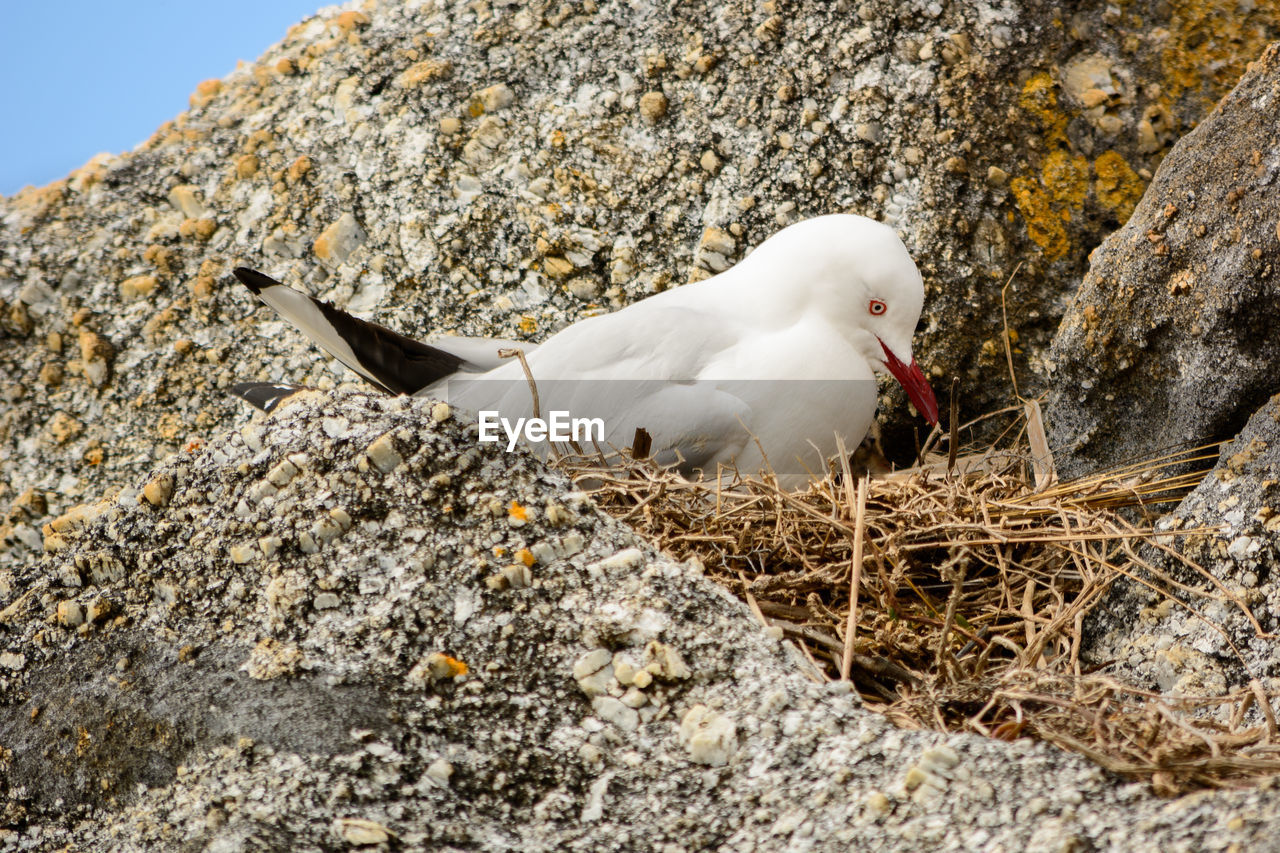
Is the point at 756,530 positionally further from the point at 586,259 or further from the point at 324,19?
the point at 324,19

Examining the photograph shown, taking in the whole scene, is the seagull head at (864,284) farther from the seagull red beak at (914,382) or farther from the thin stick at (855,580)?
the thin stick at (855,580)

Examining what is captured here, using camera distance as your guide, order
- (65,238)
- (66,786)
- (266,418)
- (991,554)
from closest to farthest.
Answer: (66,786), (266,418), (991,554), (65,238)

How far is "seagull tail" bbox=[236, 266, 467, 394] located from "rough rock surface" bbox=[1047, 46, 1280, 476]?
59.4 inches

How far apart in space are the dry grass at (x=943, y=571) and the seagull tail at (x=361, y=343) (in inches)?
21.2

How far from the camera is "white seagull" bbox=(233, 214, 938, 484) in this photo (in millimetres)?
2836

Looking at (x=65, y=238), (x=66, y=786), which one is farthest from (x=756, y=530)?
(x=65, y=238)

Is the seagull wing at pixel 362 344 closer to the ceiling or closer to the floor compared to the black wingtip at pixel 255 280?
closer to the floor

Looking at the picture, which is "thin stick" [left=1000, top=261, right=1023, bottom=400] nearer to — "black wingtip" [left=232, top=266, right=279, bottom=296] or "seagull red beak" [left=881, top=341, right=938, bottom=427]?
"seagull red beak" [left=881, top=341, right=938, bottom=427]

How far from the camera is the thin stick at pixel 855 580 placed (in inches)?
74.5

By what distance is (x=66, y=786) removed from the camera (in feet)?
5.14

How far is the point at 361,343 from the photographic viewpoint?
294cm

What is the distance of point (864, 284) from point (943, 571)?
3.20ft

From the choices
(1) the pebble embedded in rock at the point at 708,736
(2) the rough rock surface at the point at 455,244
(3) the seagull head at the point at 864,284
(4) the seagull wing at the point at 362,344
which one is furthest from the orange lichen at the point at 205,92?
(1) the pebble embedded in rock at the point at 708,736

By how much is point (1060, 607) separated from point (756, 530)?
0.60 m
